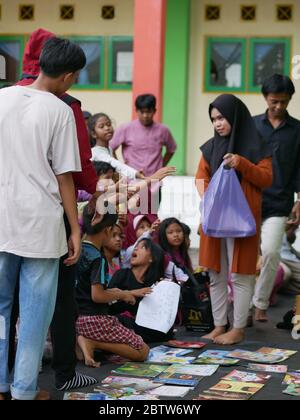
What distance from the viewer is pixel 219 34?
40.1ft

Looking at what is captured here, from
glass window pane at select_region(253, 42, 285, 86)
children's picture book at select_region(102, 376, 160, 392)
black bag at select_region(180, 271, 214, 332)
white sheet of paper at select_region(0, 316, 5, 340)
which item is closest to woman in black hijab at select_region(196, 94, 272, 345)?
black bag at select_region(180, 271, 214, 332)

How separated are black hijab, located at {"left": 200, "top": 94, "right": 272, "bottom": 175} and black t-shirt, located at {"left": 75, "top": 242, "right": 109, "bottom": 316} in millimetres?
1192

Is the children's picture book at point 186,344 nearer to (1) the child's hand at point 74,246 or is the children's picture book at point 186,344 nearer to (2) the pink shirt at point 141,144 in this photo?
(1) the child's hand at point 74,246

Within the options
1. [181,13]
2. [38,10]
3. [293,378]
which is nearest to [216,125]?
A: [293,378]

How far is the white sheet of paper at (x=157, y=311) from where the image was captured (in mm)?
5676

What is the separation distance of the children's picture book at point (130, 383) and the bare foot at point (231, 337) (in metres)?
1.17

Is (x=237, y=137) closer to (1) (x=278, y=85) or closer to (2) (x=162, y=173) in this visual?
(2) (x=162, y=173)

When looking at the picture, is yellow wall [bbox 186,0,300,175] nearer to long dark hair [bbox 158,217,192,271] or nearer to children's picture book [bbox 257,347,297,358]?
long dark hair [bbox 158,217,192,271]

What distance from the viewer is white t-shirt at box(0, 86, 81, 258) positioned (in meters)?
3.97

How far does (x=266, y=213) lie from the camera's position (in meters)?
6.48

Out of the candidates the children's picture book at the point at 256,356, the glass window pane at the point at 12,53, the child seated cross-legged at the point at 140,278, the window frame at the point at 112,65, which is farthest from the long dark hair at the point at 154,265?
the glass window pane at the point at 12,53

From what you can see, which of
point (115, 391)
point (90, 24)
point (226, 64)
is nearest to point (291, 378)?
point (115, 391)

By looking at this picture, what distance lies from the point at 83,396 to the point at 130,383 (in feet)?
1.20

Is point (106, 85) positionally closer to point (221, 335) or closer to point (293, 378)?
point (221, 335)
